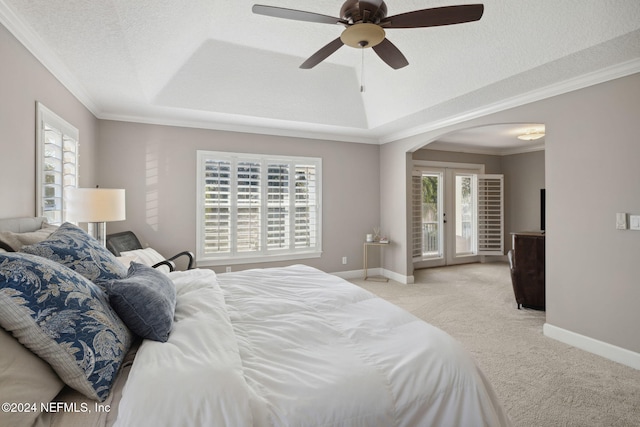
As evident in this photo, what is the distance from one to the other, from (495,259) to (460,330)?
15.9 ft

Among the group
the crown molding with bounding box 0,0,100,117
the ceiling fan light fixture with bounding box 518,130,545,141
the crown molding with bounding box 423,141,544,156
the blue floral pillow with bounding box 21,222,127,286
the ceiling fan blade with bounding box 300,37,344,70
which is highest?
the crown molding with bounding box 423,141,544,156

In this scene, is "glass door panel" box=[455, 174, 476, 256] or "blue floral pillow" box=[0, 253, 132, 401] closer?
"blue floral pillow" box=[0, 253, 132, 401]

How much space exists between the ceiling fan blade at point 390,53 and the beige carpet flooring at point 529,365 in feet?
8.36

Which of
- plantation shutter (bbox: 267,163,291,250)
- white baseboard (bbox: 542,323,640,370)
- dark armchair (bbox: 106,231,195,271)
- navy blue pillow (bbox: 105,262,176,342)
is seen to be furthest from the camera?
plantation shutter (bbox: 267,163,291,250)

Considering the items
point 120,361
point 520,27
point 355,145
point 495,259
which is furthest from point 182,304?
point 495,259

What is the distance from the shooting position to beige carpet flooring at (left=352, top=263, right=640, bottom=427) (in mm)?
2086

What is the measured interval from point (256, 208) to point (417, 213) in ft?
11.0

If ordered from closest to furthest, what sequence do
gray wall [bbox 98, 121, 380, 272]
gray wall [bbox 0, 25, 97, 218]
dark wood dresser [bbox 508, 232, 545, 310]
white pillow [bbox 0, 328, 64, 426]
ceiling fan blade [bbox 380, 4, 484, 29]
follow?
white pillow [bbox 0, 328, 64, 426]
ceiling fan blade [bbox 380, 4, 484, 29]
gray wall [bbox 0, 25, 97, 218]
dark wood dresser [bbox 508, 232, 545, 310]
gray wall [bbox 98, 121, 380, 272]

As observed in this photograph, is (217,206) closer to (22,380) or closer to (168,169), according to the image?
(168,169)

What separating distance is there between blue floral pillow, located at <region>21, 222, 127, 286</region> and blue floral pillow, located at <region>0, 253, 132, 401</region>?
29 centimetres

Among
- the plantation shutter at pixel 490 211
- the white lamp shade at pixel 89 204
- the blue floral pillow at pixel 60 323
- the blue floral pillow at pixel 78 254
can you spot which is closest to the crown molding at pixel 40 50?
the white lamp shade at pixel 89 204

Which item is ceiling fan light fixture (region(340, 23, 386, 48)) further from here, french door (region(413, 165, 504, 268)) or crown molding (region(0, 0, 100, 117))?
french door (region(413, 165, 504, 268))

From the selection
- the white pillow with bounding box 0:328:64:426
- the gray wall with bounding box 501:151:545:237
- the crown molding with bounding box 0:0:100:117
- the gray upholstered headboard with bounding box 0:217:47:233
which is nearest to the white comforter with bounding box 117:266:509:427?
the white pillow with bounding box 0:328:64:426

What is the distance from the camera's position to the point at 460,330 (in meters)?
3.41
